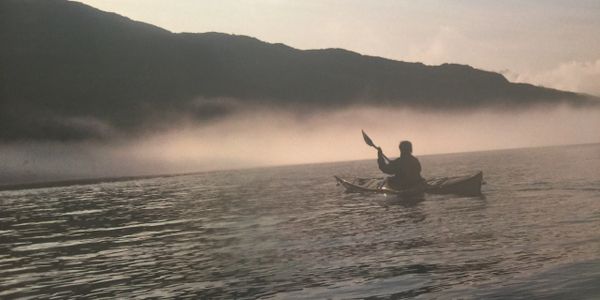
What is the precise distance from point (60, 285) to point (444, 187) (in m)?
26.5

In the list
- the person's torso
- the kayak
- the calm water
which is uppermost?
the person's torso

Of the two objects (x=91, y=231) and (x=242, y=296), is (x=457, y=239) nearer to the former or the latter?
(x=242, y=296)

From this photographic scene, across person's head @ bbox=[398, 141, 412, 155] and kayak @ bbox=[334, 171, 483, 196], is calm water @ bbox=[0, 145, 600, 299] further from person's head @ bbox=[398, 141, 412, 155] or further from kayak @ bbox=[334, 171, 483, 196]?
person's head @ bbox=[398, 141, 412, 155]

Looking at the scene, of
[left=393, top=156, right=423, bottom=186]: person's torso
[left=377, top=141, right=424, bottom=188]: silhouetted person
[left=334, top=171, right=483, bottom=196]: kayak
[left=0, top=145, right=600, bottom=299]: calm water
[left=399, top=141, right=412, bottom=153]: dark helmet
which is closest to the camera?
[left=0, top=145, right=600, bottom=299]: calm water

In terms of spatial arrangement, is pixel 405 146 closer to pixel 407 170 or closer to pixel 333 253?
pixel 407 170

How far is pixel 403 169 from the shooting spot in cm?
3547

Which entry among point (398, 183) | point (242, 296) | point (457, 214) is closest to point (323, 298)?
point (242, 296)

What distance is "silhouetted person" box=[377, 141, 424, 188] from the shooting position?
1374 inches

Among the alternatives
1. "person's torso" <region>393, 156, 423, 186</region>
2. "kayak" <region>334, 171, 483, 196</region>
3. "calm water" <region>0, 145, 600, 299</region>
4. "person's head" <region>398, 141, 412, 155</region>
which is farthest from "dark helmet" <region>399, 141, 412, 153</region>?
"calm water" <region>0, 145, 600, 299</region>

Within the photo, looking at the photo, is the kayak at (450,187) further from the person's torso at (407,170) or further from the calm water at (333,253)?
the calm water at (333,253)

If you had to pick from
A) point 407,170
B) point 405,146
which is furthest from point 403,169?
point 405,146

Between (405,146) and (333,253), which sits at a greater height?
(405,146)

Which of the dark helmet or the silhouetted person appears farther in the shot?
the silhouetted person

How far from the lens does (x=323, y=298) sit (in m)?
12.5
